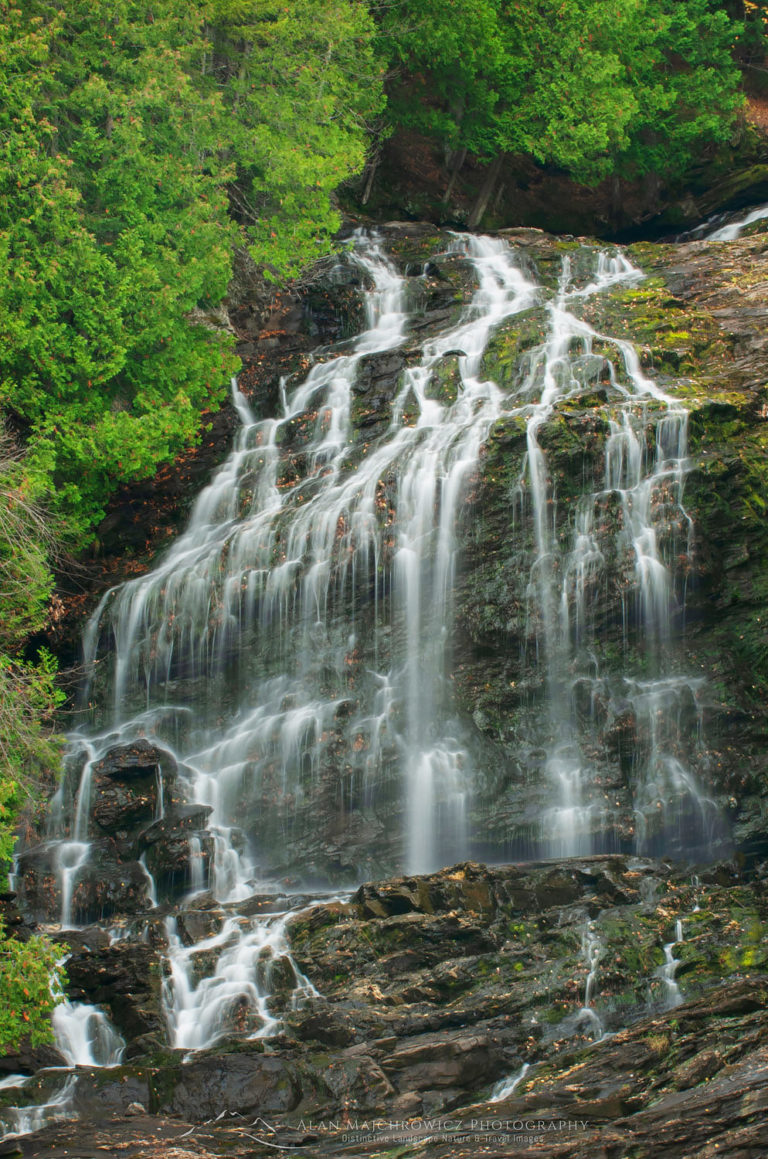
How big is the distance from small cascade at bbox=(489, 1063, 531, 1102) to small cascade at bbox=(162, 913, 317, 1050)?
259 centimetres

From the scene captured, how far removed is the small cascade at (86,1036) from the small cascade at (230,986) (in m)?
0.64

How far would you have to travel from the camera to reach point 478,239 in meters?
26.9

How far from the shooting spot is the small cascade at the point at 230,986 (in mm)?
10773

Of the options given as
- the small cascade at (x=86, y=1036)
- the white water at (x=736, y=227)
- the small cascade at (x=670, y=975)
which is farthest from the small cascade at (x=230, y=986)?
the white water at (x=736, y=227)

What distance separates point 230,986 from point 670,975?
479 centimetres

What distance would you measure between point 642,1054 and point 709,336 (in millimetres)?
15116

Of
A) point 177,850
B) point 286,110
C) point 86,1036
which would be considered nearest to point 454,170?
point 286,110

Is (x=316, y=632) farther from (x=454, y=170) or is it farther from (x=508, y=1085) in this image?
(x=454, y=170)

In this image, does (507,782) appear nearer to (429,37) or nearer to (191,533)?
(191,533)

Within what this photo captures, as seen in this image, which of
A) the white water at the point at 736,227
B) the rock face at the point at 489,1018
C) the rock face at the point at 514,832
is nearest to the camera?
the rock face at the point at 489,1018

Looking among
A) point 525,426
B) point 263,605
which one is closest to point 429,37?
point 525,426

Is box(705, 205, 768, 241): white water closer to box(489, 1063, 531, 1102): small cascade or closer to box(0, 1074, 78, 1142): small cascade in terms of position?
box(489, 1063, 531, 1102): small cascade

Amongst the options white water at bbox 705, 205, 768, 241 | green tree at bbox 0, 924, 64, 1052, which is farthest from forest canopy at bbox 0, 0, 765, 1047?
white water at bbox 705, 205, 768, 241

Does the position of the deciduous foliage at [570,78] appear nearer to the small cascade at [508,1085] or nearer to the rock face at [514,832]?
the rock face at [514,832]
